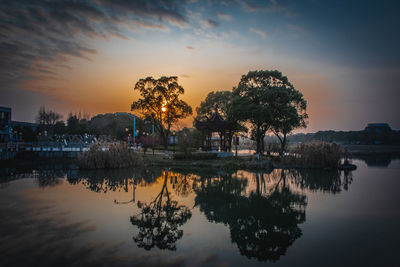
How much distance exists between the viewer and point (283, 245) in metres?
7.45

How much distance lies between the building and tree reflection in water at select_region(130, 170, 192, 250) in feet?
283

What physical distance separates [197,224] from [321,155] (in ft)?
63.8

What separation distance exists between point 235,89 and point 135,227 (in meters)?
25.8

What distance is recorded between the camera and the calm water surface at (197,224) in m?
6.63

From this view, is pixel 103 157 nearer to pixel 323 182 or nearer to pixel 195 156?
pixel 195 156

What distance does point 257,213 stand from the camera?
1059 centimetres

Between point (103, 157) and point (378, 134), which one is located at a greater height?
point (378, 134)

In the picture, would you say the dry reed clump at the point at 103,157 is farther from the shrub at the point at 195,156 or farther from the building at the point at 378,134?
the building at the point at 378,134

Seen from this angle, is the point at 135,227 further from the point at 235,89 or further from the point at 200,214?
the point at 235,89

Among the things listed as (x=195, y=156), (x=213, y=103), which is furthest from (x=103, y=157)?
(x=213, y=103)

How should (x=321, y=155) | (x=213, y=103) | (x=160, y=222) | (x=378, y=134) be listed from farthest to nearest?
(x=378, y=134)
(x=213, y=103)
(x=321, y=155)
(x=160, y=222)

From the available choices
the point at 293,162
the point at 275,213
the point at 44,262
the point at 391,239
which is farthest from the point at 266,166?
the point at 44,262

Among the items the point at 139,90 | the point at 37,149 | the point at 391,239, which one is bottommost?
the point at 391,239

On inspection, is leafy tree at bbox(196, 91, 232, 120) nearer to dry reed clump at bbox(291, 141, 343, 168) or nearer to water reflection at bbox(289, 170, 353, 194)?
dry reed clump at bbox(291, 141, 343, 168)
